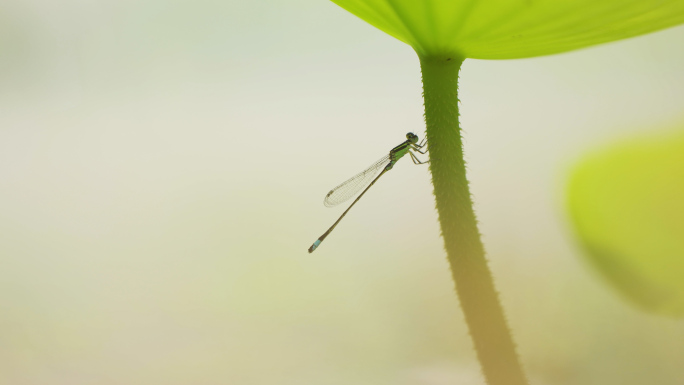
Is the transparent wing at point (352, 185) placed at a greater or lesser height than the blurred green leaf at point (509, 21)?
lesser

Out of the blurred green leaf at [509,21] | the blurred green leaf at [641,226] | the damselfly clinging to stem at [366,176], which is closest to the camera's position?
the blurred green leaf at [509,21]

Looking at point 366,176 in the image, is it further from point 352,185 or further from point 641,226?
point 641,226

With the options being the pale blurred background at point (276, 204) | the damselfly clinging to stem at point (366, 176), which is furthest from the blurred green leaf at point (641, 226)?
the damselfly clinging to stem at point (366, 176)

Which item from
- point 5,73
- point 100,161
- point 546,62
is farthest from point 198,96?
point 546,62

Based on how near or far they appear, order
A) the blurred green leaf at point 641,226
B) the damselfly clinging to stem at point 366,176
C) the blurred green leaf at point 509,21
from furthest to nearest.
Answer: the damselfly clinging to stem at point 366,176 < the blurred green leaf at point 641,226 < the blurred green leaf at point 509,21

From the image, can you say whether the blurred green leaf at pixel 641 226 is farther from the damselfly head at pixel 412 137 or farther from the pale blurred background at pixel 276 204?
the damselfly head at pixel 412 137

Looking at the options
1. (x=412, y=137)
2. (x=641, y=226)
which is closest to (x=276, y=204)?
(x=412, y=137)
